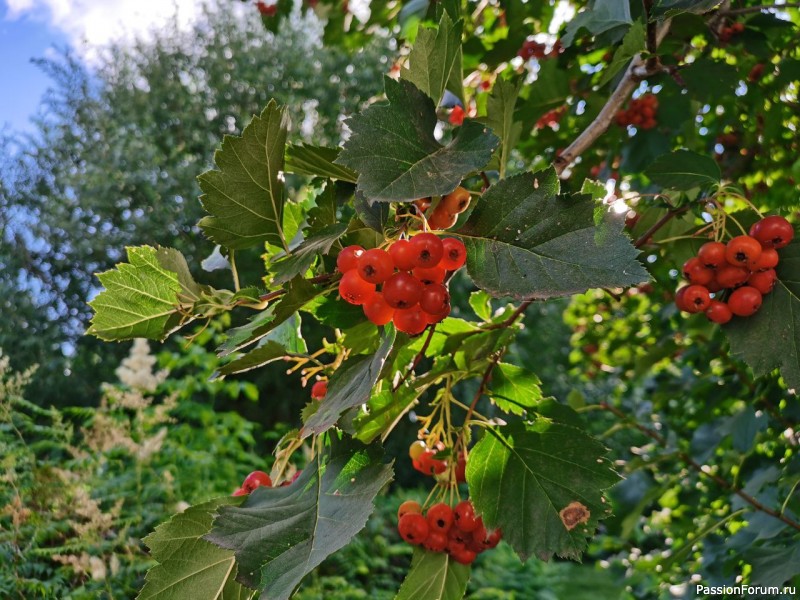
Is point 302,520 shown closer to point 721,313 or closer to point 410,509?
point 410,509

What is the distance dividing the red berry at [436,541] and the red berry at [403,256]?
38 centimetres

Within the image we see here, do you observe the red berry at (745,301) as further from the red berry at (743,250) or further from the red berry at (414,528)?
the red berry at (414,528)

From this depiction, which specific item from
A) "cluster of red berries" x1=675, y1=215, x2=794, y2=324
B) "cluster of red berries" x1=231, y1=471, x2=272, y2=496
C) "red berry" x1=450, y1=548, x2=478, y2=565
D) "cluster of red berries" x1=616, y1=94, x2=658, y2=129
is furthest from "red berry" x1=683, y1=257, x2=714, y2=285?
"cluster of red berries" x1=616, y1=94, x2=658, y2=129

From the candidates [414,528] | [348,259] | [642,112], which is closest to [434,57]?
[348,259]

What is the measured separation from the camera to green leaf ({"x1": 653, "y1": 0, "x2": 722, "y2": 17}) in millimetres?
705

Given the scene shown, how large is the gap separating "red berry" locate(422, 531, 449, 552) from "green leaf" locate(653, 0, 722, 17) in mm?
652

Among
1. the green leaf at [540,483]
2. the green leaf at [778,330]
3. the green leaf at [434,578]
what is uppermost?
the green leaf at [778,330]

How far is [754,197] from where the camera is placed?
6.74 feet

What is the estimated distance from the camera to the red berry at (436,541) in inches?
31.7

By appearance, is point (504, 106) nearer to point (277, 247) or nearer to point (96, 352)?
point (277, 247)

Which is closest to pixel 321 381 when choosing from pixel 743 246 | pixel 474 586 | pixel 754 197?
pixel 743 246

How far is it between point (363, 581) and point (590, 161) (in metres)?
2.84

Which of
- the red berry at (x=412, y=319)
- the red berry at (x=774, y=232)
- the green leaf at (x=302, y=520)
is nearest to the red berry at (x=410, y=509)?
the green leaf at (x=302, y=520)

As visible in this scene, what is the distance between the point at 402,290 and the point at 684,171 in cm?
53
